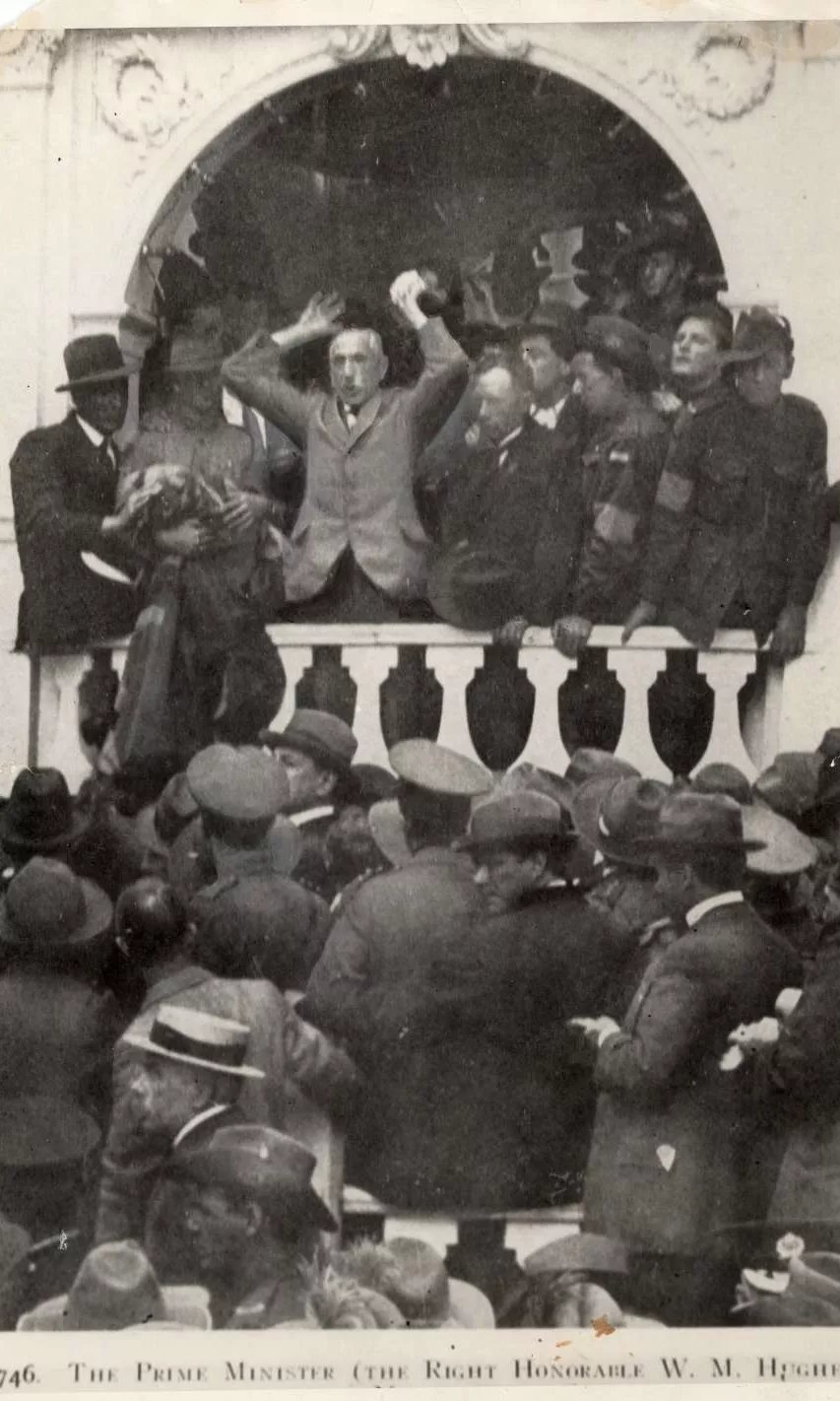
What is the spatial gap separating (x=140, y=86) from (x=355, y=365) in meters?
1.15

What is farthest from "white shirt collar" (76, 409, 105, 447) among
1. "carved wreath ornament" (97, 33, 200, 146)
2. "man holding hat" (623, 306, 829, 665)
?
"man holding hat" (623, 306, 829, 665)

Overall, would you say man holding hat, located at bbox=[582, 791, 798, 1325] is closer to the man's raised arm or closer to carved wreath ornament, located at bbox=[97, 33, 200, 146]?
the man's raised arm

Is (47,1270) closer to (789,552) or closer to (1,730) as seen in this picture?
(1,730)

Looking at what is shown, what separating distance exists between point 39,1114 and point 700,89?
3.86 m

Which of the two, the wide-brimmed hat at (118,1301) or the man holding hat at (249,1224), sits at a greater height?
the man holding hat at (249,1224)

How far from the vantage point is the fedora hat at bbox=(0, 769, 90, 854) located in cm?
718

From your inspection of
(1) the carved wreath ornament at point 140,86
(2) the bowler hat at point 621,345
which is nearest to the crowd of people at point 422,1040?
(2) the bowler hat at point 621,345

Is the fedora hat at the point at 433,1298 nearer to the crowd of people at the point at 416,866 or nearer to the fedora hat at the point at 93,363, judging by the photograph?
the crowd of people at the point at 416,866

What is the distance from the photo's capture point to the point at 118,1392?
6.97m

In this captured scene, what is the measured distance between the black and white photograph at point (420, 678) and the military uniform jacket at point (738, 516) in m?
0.01

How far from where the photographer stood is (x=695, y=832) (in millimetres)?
7145

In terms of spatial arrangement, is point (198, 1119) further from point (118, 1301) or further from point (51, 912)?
point (51, 912)

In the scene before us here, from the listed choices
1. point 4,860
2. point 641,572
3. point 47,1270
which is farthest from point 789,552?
point 47,1270

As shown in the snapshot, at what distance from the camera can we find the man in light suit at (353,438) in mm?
7273
